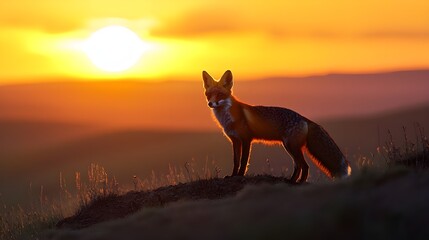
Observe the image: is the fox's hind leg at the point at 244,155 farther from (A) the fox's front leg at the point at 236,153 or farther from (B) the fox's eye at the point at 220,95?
(B) the fox's eye at the point at 220,95

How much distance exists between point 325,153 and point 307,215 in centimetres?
572

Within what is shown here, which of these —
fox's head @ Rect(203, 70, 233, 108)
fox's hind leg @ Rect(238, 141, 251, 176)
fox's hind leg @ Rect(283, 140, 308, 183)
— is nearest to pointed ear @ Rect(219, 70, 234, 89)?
fox's head @ Rect(203, 70, 233, 108)

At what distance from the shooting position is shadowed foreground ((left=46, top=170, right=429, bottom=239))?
646 cm

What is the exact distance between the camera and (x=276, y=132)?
1223cm

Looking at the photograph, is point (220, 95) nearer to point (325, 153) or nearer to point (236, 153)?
point (236, 153)

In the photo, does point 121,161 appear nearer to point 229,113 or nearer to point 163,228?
point 229,113

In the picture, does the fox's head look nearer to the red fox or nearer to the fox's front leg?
the red fox

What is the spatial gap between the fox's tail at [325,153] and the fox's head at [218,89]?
1.47 m

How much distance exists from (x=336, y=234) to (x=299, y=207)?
33.3 inches

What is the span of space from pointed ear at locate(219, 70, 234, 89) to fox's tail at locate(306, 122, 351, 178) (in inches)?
61.2

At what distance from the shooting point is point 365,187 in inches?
301

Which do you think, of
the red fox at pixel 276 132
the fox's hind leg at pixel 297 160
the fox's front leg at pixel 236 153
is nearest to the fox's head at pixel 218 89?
the red fox at pixel 276 132

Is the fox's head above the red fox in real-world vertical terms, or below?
above

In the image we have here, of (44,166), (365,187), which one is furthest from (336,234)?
(44,166)
